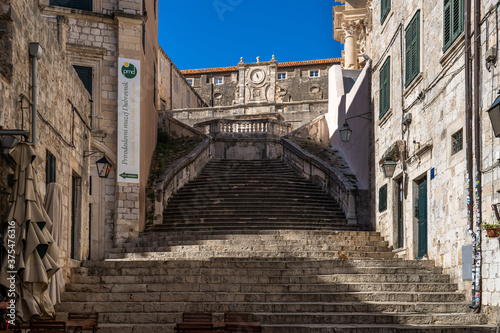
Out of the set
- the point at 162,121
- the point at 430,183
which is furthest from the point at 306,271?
the point at 162,121

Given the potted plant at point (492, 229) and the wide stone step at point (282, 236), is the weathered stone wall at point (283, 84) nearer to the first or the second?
the wide stone step at point (282, 236)

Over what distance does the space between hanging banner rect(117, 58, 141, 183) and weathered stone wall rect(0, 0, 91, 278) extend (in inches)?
203

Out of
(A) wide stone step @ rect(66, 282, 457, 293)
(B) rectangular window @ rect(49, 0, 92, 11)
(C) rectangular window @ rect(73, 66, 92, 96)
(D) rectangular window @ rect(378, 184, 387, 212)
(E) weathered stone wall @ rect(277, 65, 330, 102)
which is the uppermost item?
(E) weathered stone wall @ rect(277, 65, 330, 102)

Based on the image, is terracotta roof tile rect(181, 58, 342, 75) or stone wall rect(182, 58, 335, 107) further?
terracotta roof tile rect(181, 58, 342, 75)

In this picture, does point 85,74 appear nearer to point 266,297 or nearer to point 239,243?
point 239,243

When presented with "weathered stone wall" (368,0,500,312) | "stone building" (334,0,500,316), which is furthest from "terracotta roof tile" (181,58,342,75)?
"weathered stone wall" (368,0,500,312)

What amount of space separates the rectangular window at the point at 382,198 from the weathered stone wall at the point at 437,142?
0.58 ft

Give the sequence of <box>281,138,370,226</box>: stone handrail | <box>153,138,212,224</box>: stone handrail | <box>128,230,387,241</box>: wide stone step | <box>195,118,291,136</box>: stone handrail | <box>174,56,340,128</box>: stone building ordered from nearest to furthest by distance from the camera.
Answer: <box>128,230,387,241</box>: wide stone step < <box>281,138,370,226</box>: stone handrail < <box>153,138,212,224</box>: stone handrail < <box>195,118,291,136</box>: stone handrail < <box>174,56,340,128</box>: stone building

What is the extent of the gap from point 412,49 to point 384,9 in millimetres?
3230

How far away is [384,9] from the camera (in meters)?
18.0

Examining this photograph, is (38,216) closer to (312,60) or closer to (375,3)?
(375,3)

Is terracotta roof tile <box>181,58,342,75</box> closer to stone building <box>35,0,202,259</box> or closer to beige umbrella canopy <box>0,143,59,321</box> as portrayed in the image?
stone building <box>35,0,202,259</box>

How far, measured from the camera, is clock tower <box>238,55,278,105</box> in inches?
1975

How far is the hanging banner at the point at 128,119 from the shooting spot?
64.0 feet
